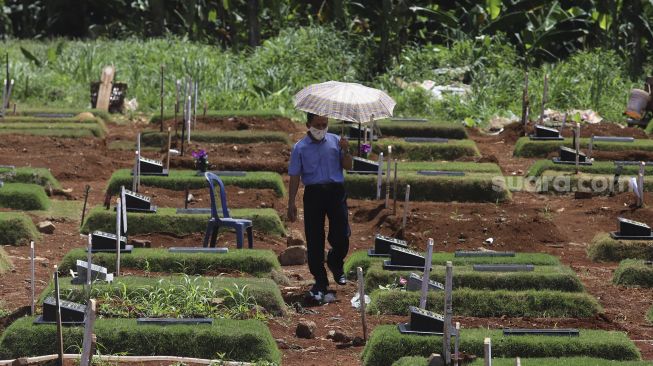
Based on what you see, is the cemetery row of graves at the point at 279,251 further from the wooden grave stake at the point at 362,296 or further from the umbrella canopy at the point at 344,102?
the umbrella canopy at the point at 344,102

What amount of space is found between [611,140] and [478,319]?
9680mm

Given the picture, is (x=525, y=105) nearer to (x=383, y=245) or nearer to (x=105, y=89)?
(x=105, y=89)

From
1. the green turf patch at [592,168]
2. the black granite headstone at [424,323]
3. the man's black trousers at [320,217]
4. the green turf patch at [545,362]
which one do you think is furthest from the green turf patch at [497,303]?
the green turf patch at [592,168]

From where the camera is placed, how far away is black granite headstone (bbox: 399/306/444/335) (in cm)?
984

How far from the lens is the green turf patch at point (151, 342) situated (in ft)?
31.6

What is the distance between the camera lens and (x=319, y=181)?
38.5 ft

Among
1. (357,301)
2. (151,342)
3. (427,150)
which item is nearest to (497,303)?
(357,301)

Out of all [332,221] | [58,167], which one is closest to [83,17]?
[58,167]

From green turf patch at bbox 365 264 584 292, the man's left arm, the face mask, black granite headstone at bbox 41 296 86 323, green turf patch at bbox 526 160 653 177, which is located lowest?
green turf patch at bbox 365 264 584 292

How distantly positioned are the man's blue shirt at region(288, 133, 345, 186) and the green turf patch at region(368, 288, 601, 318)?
1.03m

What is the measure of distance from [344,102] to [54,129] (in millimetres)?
10013

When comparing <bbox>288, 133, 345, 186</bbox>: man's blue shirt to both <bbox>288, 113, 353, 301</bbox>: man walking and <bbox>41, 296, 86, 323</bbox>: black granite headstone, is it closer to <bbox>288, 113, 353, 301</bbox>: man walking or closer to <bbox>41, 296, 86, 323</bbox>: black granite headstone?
Result: <bbox>288, 113, 353, 301</bbox>: man walking

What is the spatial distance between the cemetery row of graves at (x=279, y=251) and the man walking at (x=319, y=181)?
400 millimetres

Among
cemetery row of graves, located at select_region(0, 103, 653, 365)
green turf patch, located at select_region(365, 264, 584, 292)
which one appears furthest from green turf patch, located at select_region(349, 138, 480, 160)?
green turf patch, located at select_region(365, 264, 584, 292)
